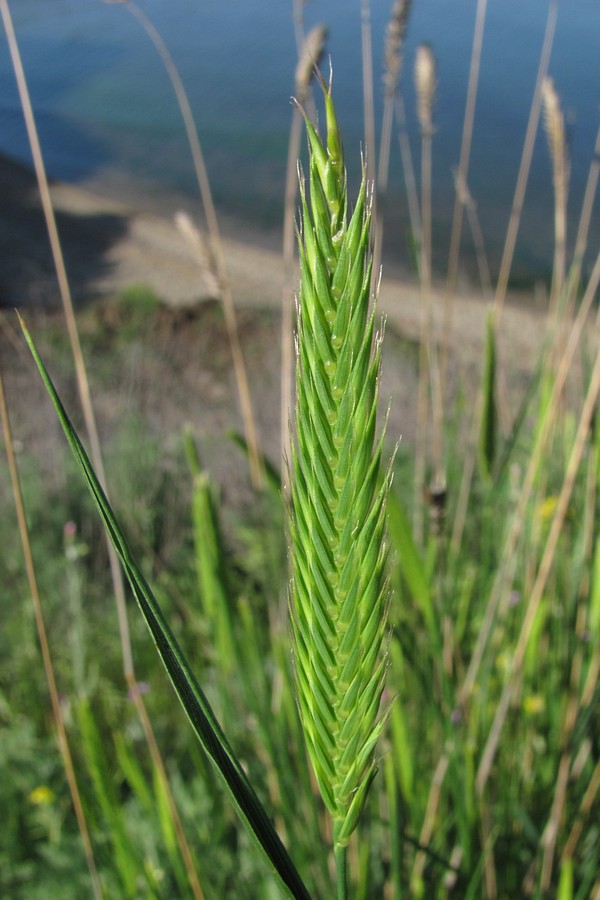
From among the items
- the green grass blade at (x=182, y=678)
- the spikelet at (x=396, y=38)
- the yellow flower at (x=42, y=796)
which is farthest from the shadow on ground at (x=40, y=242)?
the green grass blade at (x=182, y=678)

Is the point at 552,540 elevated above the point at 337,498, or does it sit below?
below

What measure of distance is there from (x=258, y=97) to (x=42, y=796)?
6425mm

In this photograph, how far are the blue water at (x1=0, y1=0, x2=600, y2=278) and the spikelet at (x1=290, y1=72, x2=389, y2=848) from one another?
3462 millimetres

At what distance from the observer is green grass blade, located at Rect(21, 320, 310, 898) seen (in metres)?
0.21

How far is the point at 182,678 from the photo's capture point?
0.72ft

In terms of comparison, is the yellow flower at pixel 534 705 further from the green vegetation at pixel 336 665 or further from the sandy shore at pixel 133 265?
the sandy shore at pixel 133 265

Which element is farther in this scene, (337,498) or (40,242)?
(40,242)

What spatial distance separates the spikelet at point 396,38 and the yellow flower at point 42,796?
971 mm

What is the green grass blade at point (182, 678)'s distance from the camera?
211 millimetres

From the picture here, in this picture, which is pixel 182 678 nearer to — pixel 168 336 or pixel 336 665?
pixel 336 665

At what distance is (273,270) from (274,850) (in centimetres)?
467

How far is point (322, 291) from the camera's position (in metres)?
0.21

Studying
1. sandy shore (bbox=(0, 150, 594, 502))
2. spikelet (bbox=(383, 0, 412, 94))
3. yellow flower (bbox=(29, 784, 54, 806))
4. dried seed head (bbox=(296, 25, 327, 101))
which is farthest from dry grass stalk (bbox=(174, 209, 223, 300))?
yellow flower (bbox=(29, 784, 54, 806))

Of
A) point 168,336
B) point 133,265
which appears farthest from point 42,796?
point 133,265
